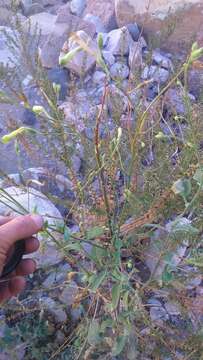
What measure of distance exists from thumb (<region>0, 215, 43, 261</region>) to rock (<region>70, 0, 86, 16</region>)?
273 cm

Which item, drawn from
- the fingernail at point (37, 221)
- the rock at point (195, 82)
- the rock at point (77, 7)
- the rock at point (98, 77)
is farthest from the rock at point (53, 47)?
Answer: the fingernail at point (37, 221)

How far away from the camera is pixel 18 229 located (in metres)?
1.44

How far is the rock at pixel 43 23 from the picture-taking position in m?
3.35

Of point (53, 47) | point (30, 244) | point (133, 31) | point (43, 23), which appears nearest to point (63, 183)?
point (30, 244)

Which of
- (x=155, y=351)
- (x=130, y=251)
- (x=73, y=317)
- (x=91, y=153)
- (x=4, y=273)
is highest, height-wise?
(x=91, y=153)

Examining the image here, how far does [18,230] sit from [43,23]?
2444 mm

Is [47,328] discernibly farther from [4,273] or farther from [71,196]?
[71,196]

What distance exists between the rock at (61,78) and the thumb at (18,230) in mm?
1614

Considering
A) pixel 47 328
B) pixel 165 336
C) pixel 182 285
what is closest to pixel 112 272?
pixel 182 285

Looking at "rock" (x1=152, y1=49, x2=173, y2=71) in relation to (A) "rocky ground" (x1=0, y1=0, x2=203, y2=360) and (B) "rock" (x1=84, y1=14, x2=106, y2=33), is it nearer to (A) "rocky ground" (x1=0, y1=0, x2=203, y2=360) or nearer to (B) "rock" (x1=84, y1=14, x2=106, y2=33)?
(A) "rocky ground" (x1=0, y1=0, x2=203, y2=360)

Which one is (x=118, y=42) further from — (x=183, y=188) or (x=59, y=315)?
(x=183, y=188)

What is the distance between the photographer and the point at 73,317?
189 centimetres

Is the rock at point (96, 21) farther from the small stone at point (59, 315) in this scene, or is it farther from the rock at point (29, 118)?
the small stone at point (59, 315)

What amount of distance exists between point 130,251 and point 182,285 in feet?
1.01
